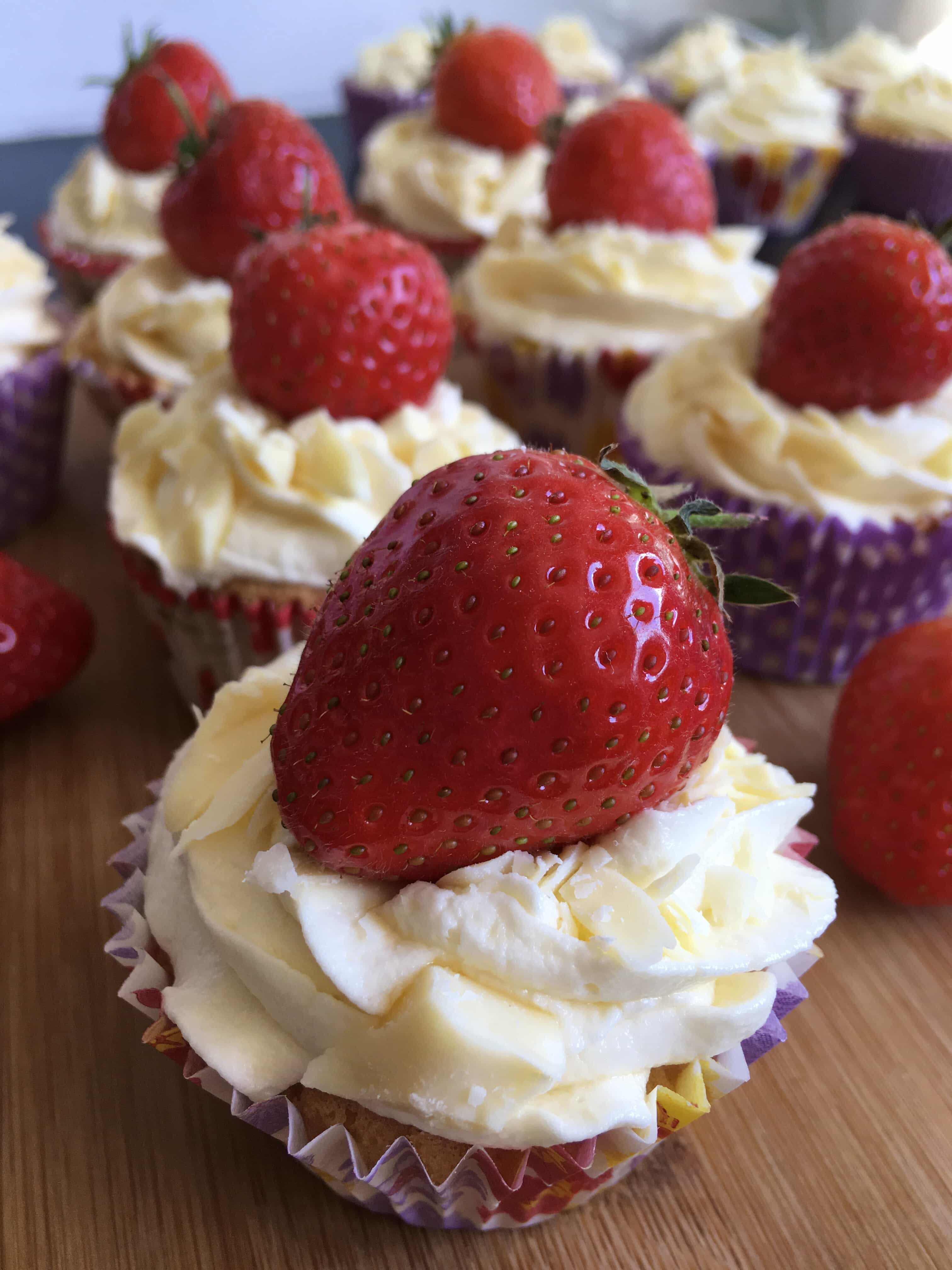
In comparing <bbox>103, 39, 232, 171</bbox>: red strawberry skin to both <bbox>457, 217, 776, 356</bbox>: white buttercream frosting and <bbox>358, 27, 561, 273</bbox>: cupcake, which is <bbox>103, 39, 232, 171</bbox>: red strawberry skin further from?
<bbox>457, 217, 776, 356</bbox>: white buttercream frosting

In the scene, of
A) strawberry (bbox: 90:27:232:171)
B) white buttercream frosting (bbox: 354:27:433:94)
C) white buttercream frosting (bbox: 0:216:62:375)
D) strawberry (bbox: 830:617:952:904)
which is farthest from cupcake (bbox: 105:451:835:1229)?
white buttercream frosting (bbox: 354:27:433:94)

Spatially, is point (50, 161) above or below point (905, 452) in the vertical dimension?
below

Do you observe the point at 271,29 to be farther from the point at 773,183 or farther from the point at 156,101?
the point at 773,183

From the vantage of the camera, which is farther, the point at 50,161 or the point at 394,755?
the point at 50,161

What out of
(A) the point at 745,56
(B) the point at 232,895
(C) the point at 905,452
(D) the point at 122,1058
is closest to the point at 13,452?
(D) the point at 122,1058

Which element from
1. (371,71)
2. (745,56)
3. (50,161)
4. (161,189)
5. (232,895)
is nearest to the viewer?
(232,895)

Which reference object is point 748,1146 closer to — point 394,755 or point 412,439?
point 394,755

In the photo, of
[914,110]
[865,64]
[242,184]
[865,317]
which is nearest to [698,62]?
[865,64]

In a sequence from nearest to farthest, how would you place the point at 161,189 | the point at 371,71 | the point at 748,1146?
1. the point at 748,1146
2. the point at 161,189
3. the point at 371,71

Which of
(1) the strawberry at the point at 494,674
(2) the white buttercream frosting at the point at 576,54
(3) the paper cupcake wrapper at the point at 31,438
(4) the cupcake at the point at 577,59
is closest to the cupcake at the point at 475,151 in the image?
(4) the cupcake at the point at 577,59
